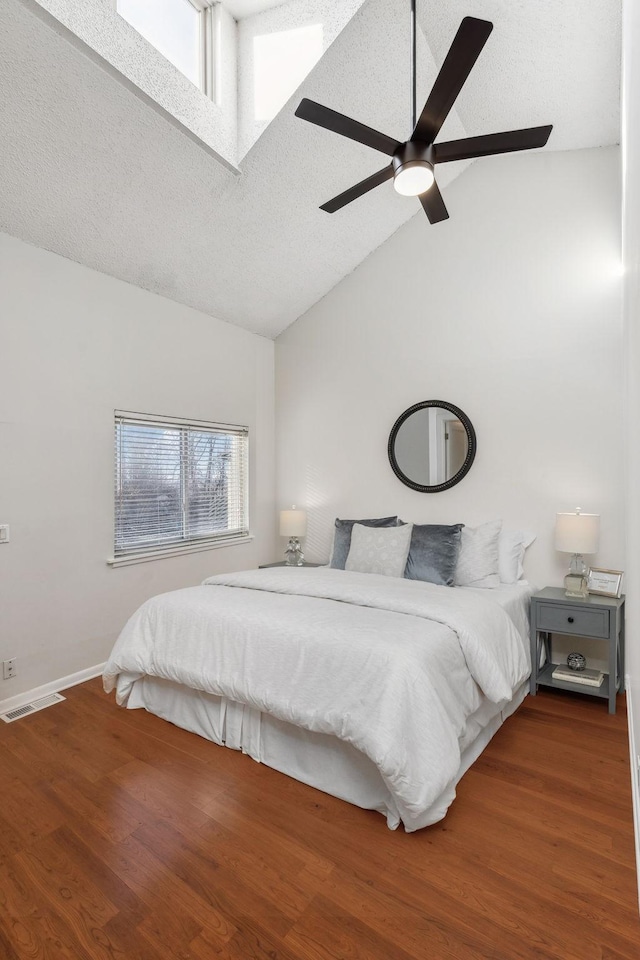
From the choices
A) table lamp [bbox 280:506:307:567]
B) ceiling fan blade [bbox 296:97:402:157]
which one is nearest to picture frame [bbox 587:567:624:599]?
table lamp [bbox 280:506:307:567]

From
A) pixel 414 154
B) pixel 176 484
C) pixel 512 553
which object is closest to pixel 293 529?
pixel 176 484

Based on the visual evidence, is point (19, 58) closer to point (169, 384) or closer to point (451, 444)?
point (169, 384)

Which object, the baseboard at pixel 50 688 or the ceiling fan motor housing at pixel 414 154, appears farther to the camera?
the baseboard at pixel 50 688

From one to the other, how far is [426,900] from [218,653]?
1266mm

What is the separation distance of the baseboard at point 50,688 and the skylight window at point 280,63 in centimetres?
359

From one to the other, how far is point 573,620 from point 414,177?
249cm

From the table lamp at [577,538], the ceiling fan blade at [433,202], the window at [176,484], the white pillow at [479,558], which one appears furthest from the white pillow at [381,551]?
the ceiling fan blade at [433,202]

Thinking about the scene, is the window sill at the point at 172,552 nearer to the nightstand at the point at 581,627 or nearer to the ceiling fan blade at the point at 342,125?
the nightstand at the point at 581,627

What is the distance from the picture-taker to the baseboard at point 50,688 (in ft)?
9.74

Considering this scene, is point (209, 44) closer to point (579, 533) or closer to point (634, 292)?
point (634, 292)

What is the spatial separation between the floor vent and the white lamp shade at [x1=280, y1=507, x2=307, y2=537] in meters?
2.05

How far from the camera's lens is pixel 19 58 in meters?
2.25

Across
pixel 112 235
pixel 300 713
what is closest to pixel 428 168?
pixel 112 235

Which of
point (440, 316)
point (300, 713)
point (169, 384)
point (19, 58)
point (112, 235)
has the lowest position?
point (300, 713)
